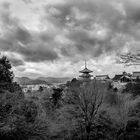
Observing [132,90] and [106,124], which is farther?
[132,90]

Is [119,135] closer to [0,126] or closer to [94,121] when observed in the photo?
[94,121]

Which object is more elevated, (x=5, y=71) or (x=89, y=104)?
(x=5, y=71)

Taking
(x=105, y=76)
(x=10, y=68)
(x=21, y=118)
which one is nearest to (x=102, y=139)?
(x=21, y=118)

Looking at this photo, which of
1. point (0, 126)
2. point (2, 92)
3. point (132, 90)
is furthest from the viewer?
point (132, 90)

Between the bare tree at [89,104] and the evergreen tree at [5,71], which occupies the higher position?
the evergreen tree at [5,71]

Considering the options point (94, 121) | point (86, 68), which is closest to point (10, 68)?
point (94, 121)

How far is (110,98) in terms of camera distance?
23672 millimetres

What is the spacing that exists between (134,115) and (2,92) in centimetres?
1341

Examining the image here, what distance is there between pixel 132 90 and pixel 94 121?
9.93 metres

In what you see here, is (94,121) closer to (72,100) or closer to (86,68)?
(72,100)

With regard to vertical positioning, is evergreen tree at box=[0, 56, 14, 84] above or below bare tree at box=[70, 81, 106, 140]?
above

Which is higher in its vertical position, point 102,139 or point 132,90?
point 132,90

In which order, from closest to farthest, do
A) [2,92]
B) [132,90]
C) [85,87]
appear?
[2,92] → [85,87] → [132,90]

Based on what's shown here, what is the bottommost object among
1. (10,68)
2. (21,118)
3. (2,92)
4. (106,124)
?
(106,124)
